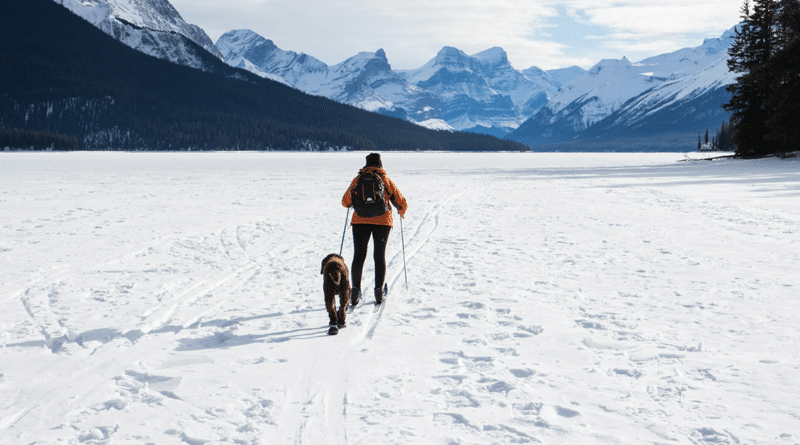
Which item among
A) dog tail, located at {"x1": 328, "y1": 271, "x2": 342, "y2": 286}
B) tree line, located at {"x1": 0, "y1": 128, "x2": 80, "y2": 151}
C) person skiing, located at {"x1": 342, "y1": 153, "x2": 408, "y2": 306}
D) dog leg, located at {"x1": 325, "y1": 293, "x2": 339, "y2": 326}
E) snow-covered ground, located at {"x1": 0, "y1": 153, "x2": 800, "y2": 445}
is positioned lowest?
snow-covered ground, located at {"x1": 0, "y1": 153, "x2": 800, "y2": 445}

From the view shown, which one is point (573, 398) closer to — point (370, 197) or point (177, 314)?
point (370, 197)

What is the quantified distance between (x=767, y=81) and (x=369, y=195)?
4648cm

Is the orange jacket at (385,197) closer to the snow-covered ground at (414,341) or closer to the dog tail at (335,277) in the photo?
the dog tail at (335,277)

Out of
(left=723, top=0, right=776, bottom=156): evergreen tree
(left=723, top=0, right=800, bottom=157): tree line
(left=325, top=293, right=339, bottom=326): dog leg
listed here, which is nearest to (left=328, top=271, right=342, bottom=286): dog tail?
(left=325, top=293, right=339, bottom=326): dog leg

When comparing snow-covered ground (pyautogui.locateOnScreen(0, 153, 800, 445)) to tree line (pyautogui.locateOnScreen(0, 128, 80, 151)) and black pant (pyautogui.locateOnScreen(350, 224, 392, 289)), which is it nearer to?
Answer: black pant (pyautogui.locateOnScreen(350, 224, 392, 289))

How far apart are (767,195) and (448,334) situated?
19.9 meters

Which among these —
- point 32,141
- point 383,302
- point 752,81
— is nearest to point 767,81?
point 752,81

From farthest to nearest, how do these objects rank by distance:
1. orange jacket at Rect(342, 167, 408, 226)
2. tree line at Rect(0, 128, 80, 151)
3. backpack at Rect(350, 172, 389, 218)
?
tree line at Rect(0, 128, 80, 151)
orange jacket at Rect(342, 167, 408, 226)
backpack at Rect(350, 172, 389, 218)

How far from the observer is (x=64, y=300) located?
714cm

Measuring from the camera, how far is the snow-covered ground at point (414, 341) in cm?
394

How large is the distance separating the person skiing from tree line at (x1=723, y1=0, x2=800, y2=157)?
4350 cm

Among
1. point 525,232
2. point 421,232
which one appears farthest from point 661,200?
point 421,232

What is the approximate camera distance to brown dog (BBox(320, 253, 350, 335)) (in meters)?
5.91

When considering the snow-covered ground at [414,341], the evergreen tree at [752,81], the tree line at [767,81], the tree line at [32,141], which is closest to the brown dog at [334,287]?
the snow-covered ground at [414,341]
